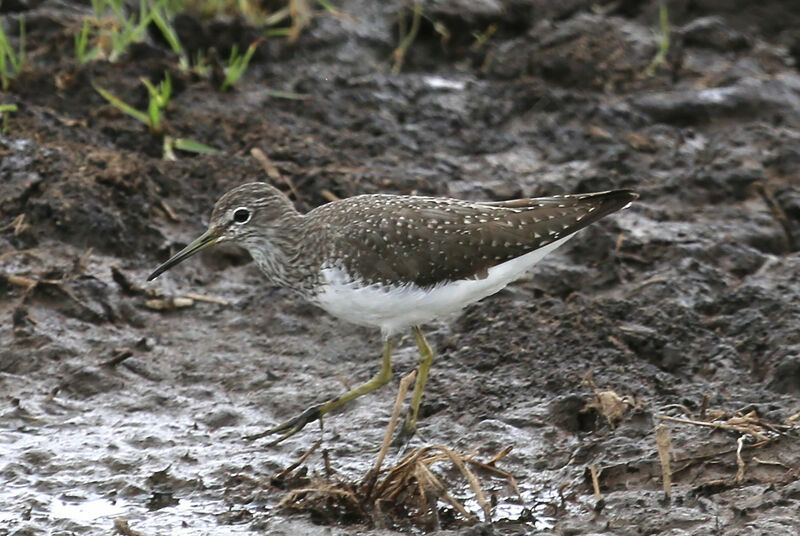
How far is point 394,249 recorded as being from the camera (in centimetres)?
638

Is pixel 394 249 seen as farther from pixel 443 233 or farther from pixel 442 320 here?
pixel 442 320

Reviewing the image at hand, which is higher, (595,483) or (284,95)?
(284,95)

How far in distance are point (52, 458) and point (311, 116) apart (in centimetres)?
402

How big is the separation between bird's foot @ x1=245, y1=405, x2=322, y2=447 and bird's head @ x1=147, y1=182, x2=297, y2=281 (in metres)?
0.99

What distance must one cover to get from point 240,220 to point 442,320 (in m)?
1.47

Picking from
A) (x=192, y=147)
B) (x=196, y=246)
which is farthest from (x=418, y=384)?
(x=192, y=147)

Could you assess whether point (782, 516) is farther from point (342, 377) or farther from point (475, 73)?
point (475, 73)

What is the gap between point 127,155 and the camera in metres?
8.44

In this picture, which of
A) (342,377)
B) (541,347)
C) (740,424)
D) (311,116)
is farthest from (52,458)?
(311,116)

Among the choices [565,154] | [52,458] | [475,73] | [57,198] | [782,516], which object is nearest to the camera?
[782,516]

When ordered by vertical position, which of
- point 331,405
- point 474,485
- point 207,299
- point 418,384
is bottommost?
point 207,299

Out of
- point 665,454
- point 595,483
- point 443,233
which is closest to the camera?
point 665,454

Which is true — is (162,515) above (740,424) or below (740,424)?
below

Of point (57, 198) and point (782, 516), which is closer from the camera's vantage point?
point (782, 516)
